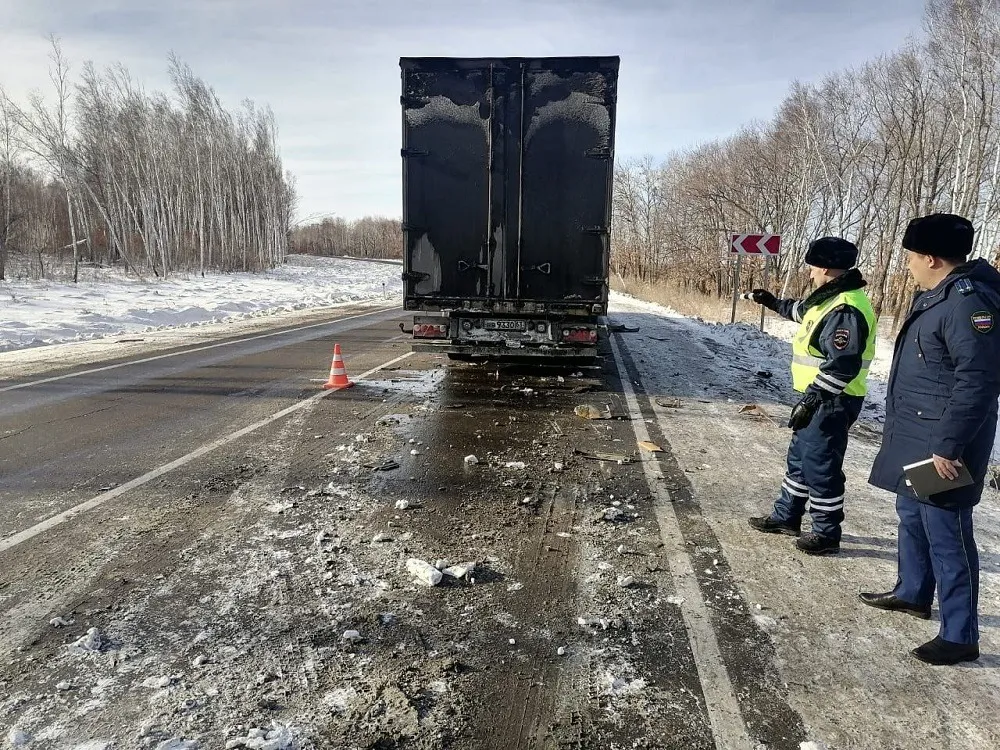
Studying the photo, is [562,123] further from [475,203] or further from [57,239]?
[57,239]

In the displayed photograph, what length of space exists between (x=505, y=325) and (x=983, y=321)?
5.89 metres

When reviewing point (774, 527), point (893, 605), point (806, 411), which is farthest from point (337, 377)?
point (893, 605)

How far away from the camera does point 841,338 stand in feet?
11.7

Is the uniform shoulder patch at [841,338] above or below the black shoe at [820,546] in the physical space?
above

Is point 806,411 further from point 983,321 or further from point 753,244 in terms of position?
point 753,244

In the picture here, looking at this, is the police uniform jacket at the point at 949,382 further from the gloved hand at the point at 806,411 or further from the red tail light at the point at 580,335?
the red tail light at the point at 580,335

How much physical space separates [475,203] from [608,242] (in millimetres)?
1772

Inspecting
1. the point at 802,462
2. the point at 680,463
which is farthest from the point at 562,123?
the point at 802,462

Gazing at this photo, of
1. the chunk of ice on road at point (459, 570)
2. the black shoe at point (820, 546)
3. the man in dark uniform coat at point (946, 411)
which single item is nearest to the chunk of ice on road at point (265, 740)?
the chunk of ice on road at point (459, 570)

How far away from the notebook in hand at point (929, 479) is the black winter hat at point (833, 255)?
1415mm

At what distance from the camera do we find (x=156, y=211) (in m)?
43.1

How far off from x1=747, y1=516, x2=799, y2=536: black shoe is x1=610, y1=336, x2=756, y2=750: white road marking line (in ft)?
1.80

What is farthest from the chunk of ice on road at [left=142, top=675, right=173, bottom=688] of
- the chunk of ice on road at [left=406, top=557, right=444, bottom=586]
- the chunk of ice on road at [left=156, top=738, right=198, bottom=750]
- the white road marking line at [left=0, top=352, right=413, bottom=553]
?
the white road marking line at [left=0, top=352, right=413, bottom=553]

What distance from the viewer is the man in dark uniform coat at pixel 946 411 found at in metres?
2.62
